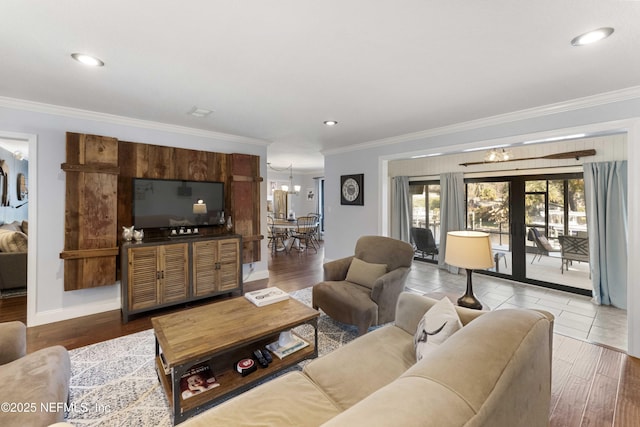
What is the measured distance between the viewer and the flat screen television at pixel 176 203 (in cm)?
360

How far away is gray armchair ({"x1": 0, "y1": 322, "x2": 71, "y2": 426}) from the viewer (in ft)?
4.08

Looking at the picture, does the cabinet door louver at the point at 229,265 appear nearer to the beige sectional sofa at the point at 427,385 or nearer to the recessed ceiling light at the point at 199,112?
the recessed ceiling light at the point at 199,112

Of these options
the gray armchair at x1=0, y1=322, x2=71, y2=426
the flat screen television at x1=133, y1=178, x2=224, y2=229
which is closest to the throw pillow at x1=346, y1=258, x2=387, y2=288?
the flat screen television at x1=133, y1=178, x2=224, y2=229

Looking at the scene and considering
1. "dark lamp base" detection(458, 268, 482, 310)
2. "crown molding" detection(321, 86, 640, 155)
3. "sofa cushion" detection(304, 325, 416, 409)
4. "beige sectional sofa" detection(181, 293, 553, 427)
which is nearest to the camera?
"beige sectional sofa" detection(181, 293, 553, 427)

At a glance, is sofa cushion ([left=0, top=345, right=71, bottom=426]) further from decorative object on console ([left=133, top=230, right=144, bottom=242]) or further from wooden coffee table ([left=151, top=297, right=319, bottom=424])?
decorative object on console ([left=133, top=230, right=144, bottom=242])

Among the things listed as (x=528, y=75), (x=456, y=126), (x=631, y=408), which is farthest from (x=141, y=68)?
(x=631, y=408)

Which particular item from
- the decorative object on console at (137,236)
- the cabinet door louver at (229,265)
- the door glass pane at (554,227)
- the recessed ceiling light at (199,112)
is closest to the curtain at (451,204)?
the door glass pane at (554,227)

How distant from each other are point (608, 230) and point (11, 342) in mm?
6197

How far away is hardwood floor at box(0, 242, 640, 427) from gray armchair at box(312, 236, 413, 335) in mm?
1381

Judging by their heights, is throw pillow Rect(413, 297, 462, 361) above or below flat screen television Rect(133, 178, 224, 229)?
below

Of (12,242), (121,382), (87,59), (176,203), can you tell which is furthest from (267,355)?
(12,242)

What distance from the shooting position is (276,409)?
1.28 m

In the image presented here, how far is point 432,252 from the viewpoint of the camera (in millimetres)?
6023

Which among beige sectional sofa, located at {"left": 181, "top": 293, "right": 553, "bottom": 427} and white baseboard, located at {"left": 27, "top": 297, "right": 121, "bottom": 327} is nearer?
beige sectional sofa, located at {"left": 181, "top": 293, "right": 553, "bottom": 427}
